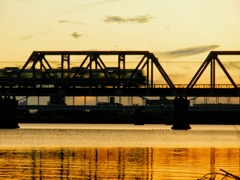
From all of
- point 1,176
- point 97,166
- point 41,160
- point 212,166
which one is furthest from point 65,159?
point 1,176

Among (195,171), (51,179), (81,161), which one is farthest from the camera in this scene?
(81,161)

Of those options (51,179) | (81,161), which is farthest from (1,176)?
(81,161)

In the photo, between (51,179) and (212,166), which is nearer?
(51,179)

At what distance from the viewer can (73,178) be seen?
191 feet

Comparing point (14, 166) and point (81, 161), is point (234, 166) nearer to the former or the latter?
point (81, 161)

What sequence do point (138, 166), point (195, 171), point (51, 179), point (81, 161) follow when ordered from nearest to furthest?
point (51, 179), point (195, 171), point (138, 166), point (81, 161)

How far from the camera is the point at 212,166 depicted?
72.1m

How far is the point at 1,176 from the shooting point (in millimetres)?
58469

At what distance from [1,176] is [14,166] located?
1061cm

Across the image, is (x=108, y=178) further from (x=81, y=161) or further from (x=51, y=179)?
(x=81, y=161)

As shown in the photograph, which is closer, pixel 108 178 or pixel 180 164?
pixel 108 178

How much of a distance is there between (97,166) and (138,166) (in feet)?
13.8

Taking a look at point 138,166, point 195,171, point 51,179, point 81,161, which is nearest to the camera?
point 51,179

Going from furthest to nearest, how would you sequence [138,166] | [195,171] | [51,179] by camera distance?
[138,166], [195,171], [51,179]
